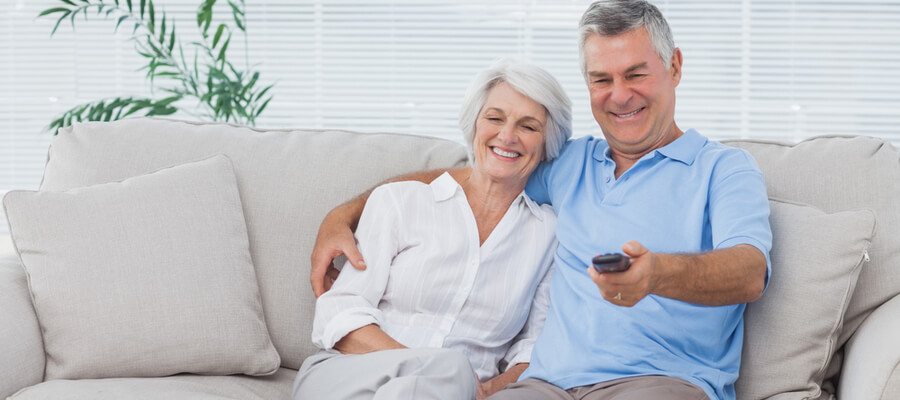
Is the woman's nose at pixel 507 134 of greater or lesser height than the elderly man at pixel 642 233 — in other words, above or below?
above

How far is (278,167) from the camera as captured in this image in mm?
1939

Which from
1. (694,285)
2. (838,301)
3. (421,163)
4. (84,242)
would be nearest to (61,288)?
(84,242)

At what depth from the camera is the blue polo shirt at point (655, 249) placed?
4.76ft

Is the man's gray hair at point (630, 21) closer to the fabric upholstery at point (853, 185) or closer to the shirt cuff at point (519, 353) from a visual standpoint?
the fabric upholstery at point (853, 185)

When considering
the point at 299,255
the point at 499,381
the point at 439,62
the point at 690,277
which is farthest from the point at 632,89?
the point at 439,62

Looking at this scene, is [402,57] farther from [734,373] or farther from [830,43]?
[734,373]

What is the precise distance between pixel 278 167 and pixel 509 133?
62cm

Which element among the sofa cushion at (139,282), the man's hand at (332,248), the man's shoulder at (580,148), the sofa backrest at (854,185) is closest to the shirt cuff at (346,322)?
the man's hand at (332,248)

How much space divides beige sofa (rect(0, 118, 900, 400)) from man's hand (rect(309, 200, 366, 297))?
4.6 inches

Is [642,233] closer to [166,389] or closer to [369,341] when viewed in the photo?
[369,341]

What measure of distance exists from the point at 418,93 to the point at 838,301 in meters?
2.58

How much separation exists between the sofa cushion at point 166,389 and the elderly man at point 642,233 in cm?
26

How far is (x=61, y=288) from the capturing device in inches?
63.0

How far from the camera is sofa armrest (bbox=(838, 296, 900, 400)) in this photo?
4.23ft
